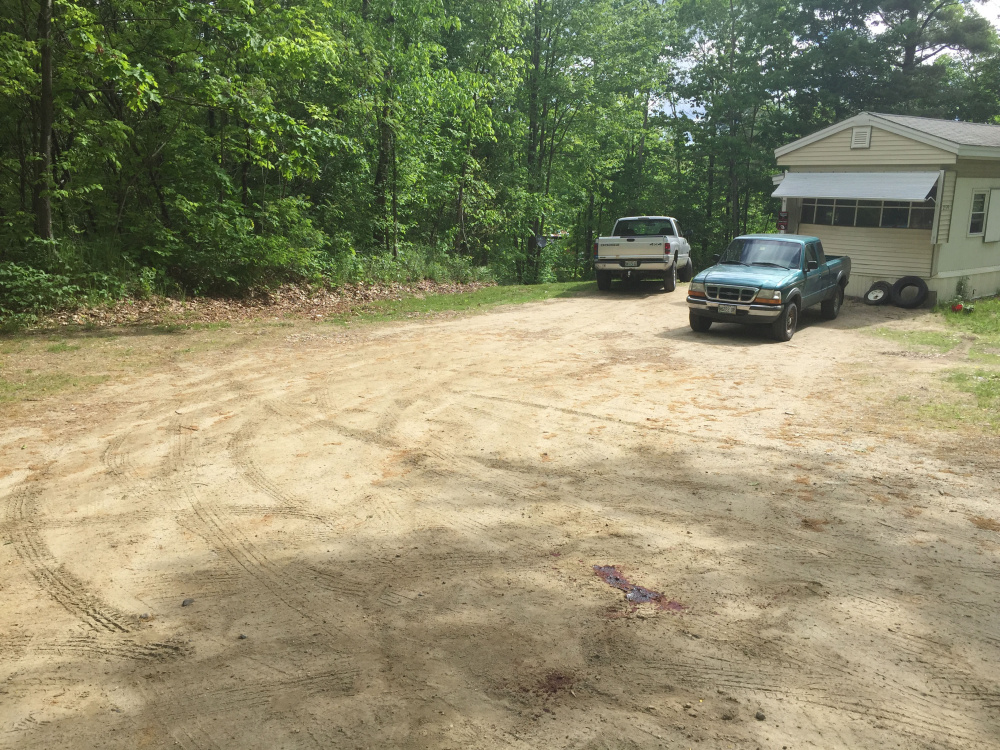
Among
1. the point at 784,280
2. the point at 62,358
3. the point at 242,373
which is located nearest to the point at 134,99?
the point at 62,358

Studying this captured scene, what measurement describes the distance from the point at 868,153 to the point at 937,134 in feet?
5.46

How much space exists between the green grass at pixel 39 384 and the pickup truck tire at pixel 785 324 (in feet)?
34.8

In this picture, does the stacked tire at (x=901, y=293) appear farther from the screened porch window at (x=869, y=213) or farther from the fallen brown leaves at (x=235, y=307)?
the fallen brown leaves at (x=235, y=307)

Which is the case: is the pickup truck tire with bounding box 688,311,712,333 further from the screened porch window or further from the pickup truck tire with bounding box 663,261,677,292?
the screened porch window

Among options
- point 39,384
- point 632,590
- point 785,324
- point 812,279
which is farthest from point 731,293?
point 39,384

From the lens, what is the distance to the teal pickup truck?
1324 centimetres

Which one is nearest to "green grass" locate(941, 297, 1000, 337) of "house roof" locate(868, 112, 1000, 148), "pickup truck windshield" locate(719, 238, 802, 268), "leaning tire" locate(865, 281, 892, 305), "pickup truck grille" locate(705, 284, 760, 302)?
"leaning tire" locate(865, 281, 892, 305)

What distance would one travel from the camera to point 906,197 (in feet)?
57.1

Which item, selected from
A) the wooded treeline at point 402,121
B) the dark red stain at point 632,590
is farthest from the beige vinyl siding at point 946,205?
the dark red stain at point 632,590

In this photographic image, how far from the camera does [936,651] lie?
391 centimetres

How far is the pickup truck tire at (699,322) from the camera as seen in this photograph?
45.8ft

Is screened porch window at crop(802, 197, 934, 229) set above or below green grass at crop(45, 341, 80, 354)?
above

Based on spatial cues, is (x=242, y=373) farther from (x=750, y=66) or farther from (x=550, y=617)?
(x=750, y=66)

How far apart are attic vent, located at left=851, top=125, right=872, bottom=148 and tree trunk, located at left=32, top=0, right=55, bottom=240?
17825mm
